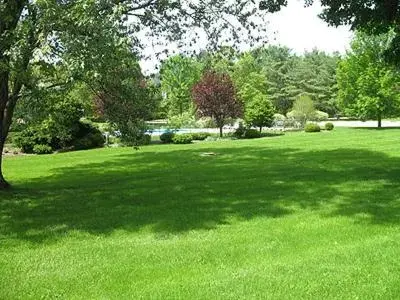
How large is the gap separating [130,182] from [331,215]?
7.32m

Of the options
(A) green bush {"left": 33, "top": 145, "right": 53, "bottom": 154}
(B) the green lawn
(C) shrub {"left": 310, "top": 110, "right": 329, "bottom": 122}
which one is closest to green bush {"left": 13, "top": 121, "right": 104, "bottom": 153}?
(A) green bush {"left": 33, "top": 145, "right": 53, "bottom": 154}

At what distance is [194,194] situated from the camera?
1330cm

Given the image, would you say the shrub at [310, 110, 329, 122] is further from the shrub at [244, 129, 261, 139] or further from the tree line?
the tree line

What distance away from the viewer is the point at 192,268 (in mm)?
7277

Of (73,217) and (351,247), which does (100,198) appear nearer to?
(73,217)

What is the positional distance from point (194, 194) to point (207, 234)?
418cm

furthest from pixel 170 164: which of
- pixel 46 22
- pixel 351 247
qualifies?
pixel 351 247

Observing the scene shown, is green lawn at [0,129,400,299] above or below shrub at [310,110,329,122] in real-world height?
below

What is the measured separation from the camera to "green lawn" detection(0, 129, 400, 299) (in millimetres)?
6539

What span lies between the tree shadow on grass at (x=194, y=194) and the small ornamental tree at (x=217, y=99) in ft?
68.3

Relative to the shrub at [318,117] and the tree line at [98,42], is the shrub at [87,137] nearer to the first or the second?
the tree line at [98,42]

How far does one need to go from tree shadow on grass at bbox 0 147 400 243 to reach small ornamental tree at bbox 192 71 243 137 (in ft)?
68.3

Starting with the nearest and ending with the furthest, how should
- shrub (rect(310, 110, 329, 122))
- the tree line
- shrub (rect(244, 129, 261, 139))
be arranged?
the tree line
shrub (rect(244, 129, 261, 139))
shrub (rect(310, 110, 329, 122))

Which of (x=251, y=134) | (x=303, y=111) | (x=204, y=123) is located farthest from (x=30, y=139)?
(x=303, y=111)
